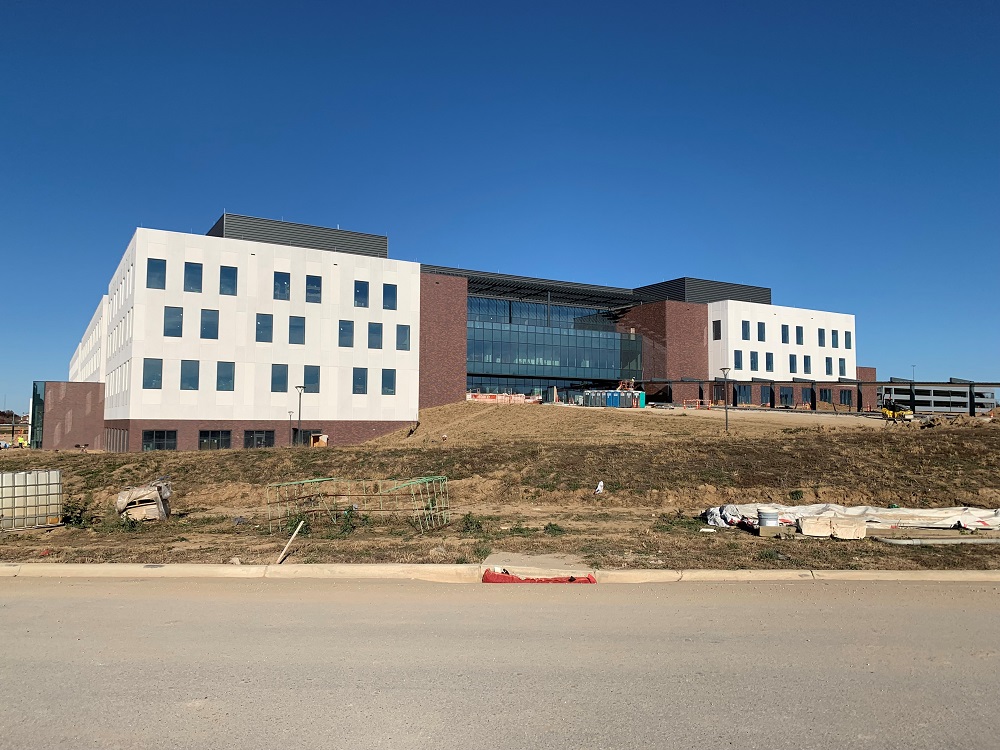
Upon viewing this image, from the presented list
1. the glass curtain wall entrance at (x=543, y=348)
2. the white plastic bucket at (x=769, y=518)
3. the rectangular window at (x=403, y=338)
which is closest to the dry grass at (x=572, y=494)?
the white plastic bucket at (x=769, y=518)

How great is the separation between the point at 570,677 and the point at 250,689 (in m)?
2.55

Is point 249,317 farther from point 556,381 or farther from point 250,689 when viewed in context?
point 250,689

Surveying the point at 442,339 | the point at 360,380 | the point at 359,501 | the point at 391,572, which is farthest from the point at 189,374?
the point at 391,572

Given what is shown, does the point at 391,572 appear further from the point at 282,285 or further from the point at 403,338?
the point at 403,338

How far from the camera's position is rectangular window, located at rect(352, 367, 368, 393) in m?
53.2

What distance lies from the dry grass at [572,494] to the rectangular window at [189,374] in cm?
1100

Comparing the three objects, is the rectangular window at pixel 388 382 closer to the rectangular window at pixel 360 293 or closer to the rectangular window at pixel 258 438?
the rectangular window at pixel 360 293

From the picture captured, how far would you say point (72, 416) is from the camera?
2194 inches

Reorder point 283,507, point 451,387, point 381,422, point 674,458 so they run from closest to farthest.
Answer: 1. point 283,507
2. point 674,458
3. point 381,422
4. point 451,387

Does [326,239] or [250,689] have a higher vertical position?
[326,239]

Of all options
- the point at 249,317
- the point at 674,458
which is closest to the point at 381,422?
the point at 249,317

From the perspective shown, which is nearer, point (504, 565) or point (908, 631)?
point (908, 631)

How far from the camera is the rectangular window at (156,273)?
152 ft

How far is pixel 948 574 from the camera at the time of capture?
32.7 ft
